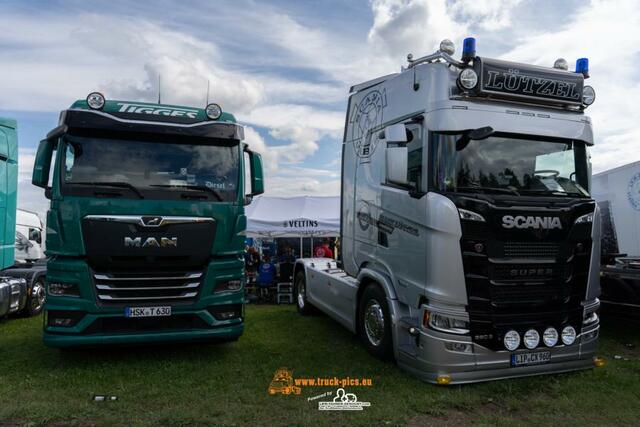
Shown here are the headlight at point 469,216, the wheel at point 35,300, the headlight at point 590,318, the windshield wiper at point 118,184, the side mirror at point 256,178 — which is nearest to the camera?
the headlight at point 469,216

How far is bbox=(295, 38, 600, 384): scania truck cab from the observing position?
4.55 m

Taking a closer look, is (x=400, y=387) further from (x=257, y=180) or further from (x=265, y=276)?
(x=265, y=276)

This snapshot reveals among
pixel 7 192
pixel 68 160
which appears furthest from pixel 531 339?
pixel 7 192

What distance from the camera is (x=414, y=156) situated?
4992 mm

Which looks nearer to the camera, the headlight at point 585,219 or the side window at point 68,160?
the headlight at point 585,219

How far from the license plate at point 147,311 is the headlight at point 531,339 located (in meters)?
3.95

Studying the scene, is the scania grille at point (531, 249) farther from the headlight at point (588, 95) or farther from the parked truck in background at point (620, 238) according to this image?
the parked truck in background at point (620, 238)

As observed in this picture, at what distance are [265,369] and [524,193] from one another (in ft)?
11.5

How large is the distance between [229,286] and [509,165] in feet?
11.7

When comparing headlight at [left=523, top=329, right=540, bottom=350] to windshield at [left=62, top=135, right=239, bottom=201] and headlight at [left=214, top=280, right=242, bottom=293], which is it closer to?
headlight at [left=214, top=280, right=242, bottom=293]

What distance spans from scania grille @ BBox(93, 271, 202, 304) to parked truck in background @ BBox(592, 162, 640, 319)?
6.11 metres

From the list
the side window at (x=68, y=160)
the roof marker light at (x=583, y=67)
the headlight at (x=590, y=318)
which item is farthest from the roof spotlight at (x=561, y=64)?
the side window at (x=68, y=160)

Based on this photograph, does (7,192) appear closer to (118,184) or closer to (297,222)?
(118,184)

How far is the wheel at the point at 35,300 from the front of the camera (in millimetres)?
8898
